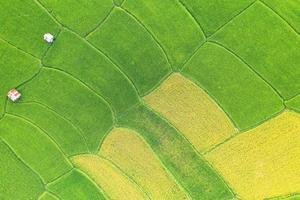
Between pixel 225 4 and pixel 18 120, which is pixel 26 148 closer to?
pixel 18 120

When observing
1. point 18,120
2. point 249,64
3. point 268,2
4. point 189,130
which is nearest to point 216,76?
point 249,64

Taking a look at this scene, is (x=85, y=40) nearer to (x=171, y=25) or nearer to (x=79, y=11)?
(x=79, y=11)

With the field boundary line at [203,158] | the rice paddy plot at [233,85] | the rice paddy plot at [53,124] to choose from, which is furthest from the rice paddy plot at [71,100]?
the rice paddy plot at [233,85]

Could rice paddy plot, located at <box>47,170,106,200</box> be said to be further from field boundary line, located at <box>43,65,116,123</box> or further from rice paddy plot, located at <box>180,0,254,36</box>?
rice paddy plot, located at <box>180,0,254,36</box>

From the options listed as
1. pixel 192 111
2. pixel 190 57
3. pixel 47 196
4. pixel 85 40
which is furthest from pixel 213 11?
pixel 47 196

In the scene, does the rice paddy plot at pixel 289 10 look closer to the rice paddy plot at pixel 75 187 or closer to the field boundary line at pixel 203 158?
the field boundary line at pixel 203 158

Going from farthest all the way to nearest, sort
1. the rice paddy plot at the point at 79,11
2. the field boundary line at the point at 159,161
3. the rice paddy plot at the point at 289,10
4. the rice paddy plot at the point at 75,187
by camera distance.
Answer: the rice paddy plot at the point at 75,187, the field boundary line at the point at 159,161, the rice paddy plot at the point at 79,11, the rice paddy plot at the point at 289,10

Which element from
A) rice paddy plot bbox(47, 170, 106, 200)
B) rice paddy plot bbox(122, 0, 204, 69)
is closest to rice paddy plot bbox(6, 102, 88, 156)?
rice paddy plot bbox(47, 170, 106, 200)
